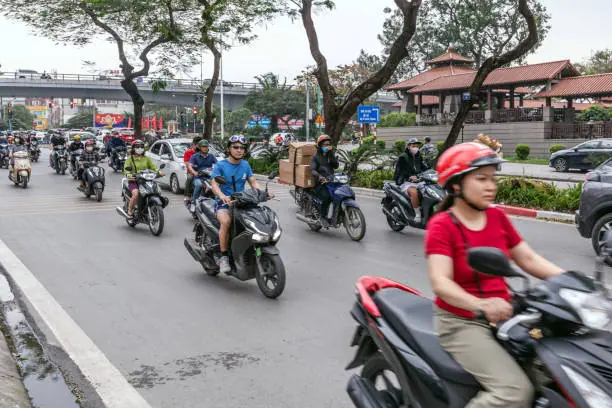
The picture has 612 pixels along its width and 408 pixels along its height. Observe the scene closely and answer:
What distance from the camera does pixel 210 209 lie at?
26.2 feet

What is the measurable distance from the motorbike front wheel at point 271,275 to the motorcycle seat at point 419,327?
341 centimetres

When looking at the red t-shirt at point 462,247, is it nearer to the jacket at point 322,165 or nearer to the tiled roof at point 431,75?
the jacket at point 322,165

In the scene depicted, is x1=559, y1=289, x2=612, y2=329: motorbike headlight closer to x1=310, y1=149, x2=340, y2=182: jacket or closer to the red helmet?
the red helmet

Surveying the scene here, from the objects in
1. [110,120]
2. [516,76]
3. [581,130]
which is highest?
[516,76]

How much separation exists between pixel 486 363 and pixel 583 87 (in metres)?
39.9

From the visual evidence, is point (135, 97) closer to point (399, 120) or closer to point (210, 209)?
point (399, 120)

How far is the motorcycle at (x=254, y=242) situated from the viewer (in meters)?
6.84

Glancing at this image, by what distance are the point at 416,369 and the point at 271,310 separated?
358 cm

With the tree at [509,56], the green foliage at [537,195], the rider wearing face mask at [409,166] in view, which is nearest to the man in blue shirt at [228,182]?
the rider wearing face mask at [409,166]

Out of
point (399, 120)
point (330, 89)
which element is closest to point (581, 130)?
point (399, 120)

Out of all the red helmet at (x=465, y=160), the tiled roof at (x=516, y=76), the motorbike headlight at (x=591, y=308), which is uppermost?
the tiled roof at (x=516, y=76)

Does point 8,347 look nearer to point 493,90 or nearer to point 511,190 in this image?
point 511,190

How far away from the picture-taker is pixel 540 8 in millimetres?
55406

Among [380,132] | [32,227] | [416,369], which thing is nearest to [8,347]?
[416,369]
